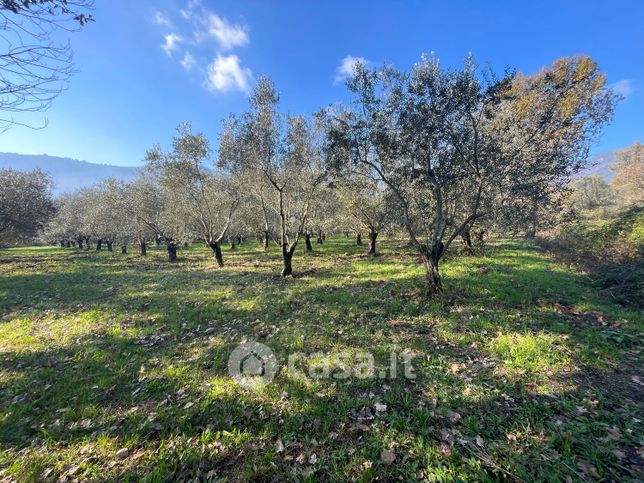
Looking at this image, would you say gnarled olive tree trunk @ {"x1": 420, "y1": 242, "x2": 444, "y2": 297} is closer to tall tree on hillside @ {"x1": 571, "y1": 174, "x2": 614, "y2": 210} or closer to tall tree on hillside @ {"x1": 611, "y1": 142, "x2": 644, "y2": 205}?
tall tree on hillside @ {"x1": 611, "y1": 142, "x2": 644, "y2": 205}

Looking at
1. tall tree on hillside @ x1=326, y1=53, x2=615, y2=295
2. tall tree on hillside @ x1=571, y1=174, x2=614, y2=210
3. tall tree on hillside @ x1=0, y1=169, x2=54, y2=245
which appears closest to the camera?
tall tree on hillside @ x1=326, y1=53, x2=615, y2=295

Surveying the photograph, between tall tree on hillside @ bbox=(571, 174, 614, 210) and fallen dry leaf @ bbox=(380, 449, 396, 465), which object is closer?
fallen dry leaf @ bbox=(380, 449, 396, 465)

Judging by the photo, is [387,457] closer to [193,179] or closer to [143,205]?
[193,179]

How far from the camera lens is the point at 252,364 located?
24.3 ft

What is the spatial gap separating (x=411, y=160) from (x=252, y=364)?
10863 mm

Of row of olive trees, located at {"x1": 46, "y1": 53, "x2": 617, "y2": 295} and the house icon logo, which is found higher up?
row of olive trees, located at {"x1": 46, "y1": 53, "x2": 617, "y2": 295}

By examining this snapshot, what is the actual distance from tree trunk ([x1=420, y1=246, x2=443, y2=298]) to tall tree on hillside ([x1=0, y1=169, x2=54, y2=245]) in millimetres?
47644

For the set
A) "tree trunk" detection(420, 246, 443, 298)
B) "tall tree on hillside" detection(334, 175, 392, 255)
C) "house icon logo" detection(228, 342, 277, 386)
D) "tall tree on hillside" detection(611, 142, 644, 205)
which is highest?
"tall tree on hillside" detection(611, 142, 644, 205)

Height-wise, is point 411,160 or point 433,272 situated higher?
point 411,160

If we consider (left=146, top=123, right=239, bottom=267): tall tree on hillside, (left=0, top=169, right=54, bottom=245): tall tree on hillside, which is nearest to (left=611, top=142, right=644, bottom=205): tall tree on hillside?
(left=146, top=123, right=239, bottom=267): tall tree on hillside

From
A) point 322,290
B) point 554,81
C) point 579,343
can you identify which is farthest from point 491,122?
point 554,81

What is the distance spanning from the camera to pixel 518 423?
4684 millimetres

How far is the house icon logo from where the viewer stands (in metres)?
6.69

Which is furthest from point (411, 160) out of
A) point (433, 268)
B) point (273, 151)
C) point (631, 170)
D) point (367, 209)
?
point (631, 170)
